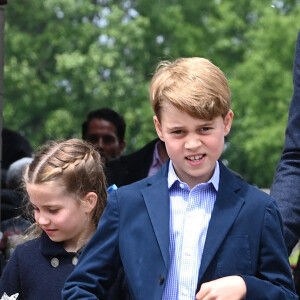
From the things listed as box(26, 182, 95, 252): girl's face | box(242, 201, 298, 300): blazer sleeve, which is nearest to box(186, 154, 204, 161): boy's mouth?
box(242, 201, 298, 300): blazer sleeve

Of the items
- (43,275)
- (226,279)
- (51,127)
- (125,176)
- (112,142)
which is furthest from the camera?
(51,127)

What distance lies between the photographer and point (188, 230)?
2.94 metres

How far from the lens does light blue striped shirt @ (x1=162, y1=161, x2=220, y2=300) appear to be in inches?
115

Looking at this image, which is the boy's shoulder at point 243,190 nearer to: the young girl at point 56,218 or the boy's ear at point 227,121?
the boy's ear at point 227,121

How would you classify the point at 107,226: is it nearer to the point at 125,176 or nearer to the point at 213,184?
the point at 213,184

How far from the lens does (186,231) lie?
2.94 m

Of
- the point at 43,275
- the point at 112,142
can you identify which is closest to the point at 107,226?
the point at 43,275

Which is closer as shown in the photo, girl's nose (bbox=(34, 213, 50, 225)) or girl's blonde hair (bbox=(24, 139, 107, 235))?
girl's nose (bbox=(34, 213, 50, 225))

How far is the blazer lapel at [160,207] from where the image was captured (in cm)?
289

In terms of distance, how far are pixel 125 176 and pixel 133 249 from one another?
145 inches

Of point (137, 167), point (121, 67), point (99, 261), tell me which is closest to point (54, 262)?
point (99, 261)

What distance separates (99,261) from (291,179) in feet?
2.50

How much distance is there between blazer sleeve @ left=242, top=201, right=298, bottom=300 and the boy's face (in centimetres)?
24

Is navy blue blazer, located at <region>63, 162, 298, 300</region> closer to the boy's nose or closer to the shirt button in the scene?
the boy's nose
